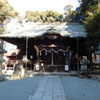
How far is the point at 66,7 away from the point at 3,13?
72.3 ft

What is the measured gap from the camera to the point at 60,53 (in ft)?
41.1

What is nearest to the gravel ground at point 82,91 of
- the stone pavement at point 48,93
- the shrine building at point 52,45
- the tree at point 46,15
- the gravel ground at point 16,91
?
the stone pavement at point 48,93

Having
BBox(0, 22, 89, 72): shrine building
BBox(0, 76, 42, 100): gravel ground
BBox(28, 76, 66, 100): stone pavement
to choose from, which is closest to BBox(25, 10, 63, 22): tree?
BBox(0, 22, 89, 72): shrine building

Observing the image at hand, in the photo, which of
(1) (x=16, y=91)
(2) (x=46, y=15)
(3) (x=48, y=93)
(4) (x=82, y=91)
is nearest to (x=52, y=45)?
(4) (x=82, y=91)

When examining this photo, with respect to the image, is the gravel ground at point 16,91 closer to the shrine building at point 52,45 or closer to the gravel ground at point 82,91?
the gravel ground at point 82,91

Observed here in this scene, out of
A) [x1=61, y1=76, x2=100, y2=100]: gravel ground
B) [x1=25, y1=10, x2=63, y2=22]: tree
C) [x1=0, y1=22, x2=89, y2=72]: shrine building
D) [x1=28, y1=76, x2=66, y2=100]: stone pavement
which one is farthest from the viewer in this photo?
[x1=25, y1=10, x2=63, y2=22]: tree


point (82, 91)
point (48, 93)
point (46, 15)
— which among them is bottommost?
point (82, 91)

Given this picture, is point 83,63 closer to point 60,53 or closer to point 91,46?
point 91,46

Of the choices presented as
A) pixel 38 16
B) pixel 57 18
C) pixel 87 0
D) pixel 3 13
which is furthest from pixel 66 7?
pixel 3 13

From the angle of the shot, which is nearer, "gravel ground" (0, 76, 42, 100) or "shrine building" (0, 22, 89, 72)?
"gravel ground" (0, 76, 42, 100)

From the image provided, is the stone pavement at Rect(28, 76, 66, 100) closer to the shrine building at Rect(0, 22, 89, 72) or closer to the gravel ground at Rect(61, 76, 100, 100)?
the gravel ground at Rect(61, 76, 100, 100)

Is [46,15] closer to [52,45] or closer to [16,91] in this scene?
[52,45]

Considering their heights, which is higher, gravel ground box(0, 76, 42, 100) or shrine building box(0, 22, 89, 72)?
shrine building box(0, 22, 89, 72)

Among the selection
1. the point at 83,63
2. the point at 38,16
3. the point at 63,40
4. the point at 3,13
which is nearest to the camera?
the point at 83,63
